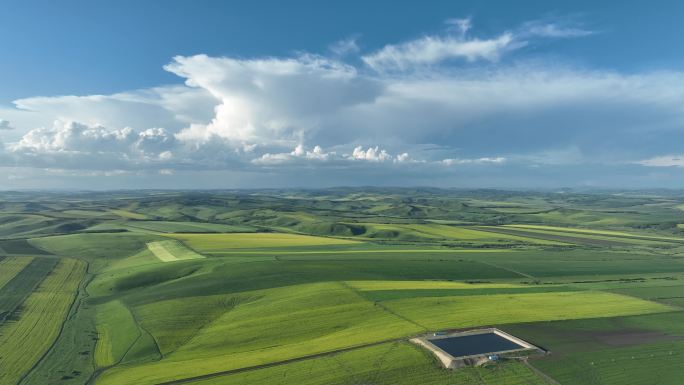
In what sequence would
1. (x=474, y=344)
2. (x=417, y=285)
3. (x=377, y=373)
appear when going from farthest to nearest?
(x=417, y=285), (x=474, y=344), (x=377, y=373)

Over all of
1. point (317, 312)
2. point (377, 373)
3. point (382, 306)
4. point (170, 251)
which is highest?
point (377, 373)

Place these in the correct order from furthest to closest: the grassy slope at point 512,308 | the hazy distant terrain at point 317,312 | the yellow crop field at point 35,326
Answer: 1. the grassy slope at point 512,308
2. the yellow crop field at point 35,326
3. the hazy distant terrain at point 317,312

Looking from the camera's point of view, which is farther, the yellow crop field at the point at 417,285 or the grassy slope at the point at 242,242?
the grassy slope at the point at 242,242

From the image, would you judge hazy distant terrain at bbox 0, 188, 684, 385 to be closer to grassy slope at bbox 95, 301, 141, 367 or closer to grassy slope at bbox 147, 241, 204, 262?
grassy slope at bbox 95, 301, 141, 367

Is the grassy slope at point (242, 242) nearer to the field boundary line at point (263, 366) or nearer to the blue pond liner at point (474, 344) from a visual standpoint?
the field boundary line at point (263, 366)

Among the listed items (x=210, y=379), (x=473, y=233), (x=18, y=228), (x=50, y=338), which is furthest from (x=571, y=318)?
(x=18, y=228)

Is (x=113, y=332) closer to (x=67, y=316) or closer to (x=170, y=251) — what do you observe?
(x=67, y=316)

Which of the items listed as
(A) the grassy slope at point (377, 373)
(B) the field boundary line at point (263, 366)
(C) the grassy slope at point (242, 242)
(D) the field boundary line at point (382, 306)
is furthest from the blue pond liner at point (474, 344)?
(C) the grassy slope at point (242, 242)

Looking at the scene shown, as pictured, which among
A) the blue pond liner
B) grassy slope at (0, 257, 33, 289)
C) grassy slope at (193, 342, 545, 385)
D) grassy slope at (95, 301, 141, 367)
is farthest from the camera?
grassy slope at (0, 257, 33, 289)

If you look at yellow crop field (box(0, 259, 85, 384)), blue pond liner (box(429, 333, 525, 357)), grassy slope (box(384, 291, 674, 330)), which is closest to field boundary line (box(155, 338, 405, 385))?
blue pond liner (box(429, 333, 525, 357))

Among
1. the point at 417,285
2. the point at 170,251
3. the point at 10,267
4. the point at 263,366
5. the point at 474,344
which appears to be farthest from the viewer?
the point at 170,251

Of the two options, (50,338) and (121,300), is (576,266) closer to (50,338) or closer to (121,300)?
(121,300)

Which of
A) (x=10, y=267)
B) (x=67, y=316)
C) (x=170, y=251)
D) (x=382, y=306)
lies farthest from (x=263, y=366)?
(x=10, y=267)
